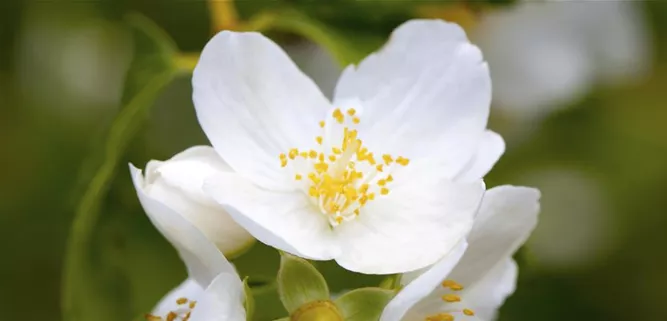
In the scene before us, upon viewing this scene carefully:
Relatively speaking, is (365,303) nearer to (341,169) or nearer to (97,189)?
(341,169)

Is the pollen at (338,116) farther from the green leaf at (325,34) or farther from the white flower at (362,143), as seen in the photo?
the green leaf at (325,34)

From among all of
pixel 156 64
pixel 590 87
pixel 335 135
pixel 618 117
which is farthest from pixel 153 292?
pixel 618 117

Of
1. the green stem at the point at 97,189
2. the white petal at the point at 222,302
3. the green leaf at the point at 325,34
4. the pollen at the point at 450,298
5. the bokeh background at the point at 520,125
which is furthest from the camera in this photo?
the bokeh background at the point at 520,125

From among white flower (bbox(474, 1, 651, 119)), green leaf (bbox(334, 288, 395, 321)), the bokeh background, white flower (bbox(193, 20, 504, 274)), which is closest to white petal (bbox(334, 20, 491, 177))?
white flower (bbox(193, 20, 504, 274))

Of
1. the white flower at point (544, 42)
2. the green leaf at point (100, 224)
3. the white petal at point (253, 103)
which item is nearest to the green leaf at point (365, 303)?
the white petal at point (253, 103)

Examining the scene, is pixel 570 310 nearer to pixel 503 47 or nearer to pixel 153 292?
pixel 503 47

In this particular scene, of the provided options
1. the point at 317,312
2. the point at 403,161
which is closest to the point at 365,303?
the point at 317,312

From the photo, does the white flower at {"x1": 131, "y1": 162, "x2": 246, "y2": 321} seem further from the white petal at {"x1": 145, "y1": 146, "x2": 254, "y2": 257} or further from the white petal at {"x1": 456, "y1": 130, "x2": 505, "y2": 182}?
the white petal at {"x1": 456, "y1": 130, "x2": 505, "y2": 182}
